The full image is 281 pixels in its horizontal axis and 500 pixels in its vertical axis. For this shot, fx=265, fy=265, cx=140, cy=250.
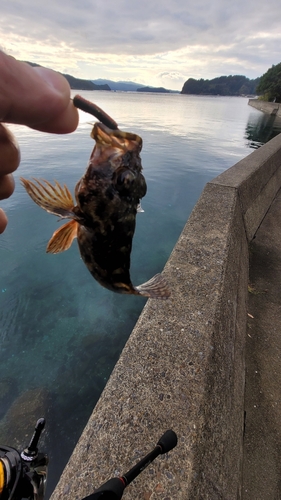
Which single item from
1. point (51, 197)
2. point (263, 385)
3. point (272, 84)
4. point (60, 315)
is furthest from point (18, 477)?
point (272, 84)

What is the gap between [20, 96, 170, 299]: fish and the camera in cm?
140

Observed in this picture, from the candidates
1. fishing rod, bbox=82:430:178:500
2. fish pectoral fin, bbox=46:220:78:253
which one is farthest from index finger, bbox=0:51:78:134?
fishing rod, bbox=82:430:178:500

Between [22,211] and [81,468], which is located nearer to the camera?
[81,468]

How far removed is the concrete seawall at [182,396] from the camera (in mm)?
1823

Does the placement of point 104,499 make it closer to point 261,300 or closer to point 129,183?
point 129,183

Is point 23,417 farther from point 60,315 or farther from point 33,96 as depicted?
point 33,96

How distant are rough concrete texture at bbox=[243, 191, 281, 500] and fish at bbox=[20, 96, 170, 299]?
2766mm

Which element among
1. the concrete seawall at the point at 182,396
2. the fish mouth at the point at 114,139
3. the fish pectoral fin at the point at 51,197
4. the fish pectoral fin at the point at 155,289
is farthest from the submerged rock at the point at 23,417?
the fish mouth at the point at 114,139

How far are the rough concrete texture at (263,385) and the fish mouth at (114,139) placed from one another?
133 inches

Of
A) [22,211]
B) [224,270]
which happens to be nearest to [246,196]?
[224,270]

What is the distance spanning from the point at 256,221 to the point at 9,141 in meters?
6.76

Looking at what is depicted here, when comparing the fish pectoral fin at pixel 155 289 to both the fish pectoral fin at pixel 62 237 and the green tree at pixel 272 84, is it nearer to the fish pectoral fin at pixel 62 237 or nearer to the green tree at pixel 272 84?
the fish pectoral fin at pixel 62 237

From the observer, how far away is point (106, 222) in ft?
4.98

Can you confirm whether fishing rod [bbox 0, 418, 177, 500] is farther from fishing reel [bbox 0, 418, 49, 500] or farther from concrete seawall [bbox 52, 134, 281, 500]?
concrete seawall [bbox 52, 134, 281, 500]
